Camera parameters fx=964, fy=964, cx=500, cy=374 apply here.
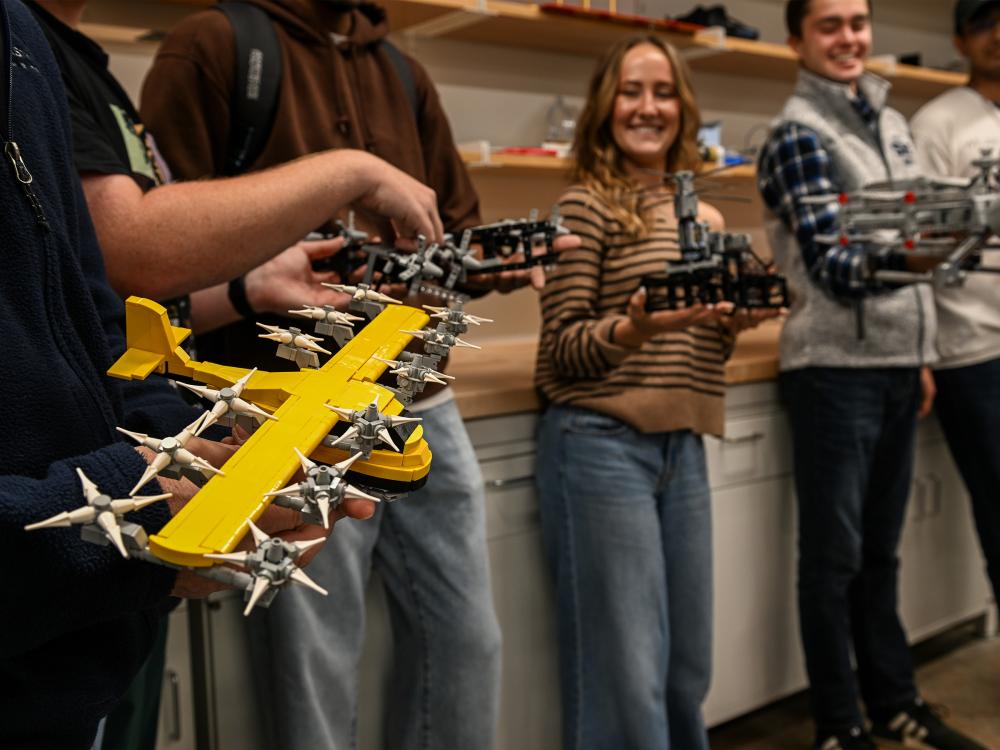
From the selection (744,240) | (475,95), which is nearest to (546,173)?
(475,95)

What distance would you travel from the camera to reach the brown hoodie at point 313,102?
134cm

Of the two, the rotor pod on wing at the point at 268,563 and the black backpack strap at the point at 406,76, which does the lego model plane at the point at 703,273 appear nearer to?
the black backpack strap at the point at 406,76

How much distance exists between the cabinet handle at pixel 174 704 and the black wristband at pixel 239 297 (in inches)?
26.9

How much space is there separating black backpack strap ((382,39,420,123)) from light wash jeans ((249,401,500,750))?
1.64 feet

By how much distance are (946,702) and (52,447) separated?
2.50 m

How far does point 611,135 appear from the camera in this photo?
1.83m

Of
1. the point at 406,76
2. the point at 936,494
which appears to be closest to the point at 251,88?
the point at 406,76

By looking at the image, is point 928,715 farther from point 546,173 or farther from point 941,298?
point 546,173

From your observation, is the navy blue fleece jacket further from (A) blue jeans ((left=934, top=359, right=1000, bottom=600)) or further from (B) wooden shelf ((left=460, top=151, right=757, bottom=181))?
(A) blue jeans ((left=934, top=359, right=1000, bottom=600))

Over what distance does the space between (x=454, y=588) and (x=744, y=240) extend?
723 mm

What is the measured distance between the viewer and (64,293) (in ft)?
2.30

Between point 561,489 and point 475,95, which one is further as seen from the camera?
point 475,95

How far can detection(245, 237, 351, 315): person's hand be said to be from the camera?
114 centimetres

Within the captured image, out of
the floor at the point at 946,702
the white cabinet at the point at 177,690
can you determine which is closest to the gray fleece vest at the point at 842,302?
the floor at the point at 946,702
